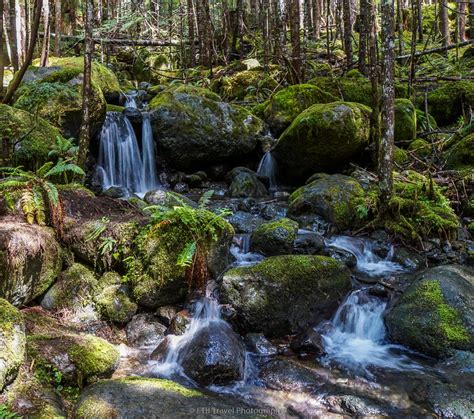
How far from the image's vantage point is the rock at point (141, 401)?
145 inches

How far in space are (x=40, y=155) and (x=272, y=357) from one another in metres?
6.07

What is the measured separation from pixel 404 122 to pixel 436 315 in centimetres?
904

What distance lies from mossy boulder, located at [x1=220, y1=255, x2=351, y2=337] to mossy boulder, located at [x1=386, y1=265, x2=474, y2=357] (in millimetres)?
1041

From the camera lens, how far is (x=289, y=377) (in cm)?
512

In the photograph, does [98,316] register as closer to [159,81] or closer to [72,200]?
[72,200]

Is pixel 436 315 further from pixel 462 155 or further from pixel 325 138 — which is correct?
pixel 462 155

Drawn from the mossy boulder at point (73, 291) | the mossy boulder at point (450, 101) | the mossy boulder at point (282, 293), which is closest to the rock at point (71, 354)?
the mossy boulder at point (73, 291)

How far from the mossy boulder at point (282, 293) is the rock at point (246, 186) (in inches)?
214

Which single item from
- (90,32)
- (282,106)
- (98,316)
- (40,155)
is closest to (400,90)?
(282,106)

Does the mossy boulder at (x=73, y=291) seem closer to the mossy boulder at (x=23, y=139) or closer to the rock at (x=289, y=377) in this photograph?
the rock at (x=289, y=377)

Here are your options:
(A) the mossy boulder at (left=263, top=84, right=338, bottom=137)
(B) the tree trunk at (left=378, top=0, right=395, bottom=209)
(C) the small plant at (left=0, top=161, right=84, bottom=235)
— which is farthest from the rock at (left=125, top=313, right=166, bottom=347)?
(A) the mossy boulder at (left=263, top=84, right=338, bottom=137)

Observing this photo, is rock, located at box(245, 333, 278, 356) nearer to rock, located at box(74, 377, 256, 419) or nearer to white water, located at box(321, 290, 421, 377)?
white water, located at box(321, 290, 421, 377)

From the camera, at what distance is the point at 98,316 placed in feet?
19.2

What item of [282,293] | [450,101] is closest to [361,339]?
[282,293]
